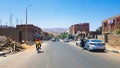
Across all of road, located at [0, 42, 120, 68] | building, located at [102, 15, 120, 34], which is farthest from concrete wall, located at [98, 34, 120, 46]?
building, located at [102, 15, 120, 34]

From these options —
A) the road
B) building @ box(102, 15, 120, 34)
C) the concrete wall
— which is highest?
building @ box(102, 15, 120, 34)

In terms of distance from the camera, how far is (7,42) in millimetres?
37219

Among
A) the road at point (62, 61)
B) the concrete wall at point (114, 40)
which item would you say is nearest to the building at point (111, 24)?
the concrete wall at point (114, 40)

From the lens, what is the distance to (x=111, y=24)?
255 feet

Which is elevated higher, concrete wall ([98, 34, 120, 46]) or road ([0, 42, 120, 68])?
concrete wall ([98, 34, 120, 46])

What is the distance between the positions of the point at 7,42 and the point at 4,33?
59.3 ft

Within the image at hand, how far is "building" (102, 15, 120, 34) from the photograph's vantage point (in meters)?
72.3

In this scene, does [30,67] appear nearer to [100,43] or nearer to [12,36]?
[100,43]

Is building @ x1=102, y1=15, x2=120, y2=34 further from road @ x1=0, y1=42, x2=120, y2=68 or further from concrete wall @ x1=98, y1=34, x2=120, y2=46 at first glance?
road @ x1=0, y1=42, x2=120, y2=68

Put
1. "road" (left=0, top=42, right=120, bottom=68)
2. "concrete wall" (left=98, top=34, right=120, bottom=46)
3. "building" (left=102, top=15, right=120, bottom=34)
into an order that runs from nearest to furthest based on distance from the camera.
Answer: "road" (left=0, top=42, right=120, bottom=68) < "concrete wall" (left=98, top=34, right=120, bottom=46) < "building" (left=102, top=15, right=120, bottom=34)

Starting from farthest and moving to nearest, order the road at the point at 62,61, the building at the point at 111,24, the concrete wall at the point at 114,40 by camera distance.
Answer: the building at the point at 111,24, the concrete wall at the point at 114,40, the road at the point at 62,61

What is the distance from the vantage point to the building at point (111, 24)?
72312 millimetres

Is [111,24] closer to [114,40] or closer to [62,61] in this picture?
[114,40]

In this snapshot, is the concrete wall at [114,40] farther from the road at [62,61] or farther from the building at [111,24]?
the building at [111,24]
